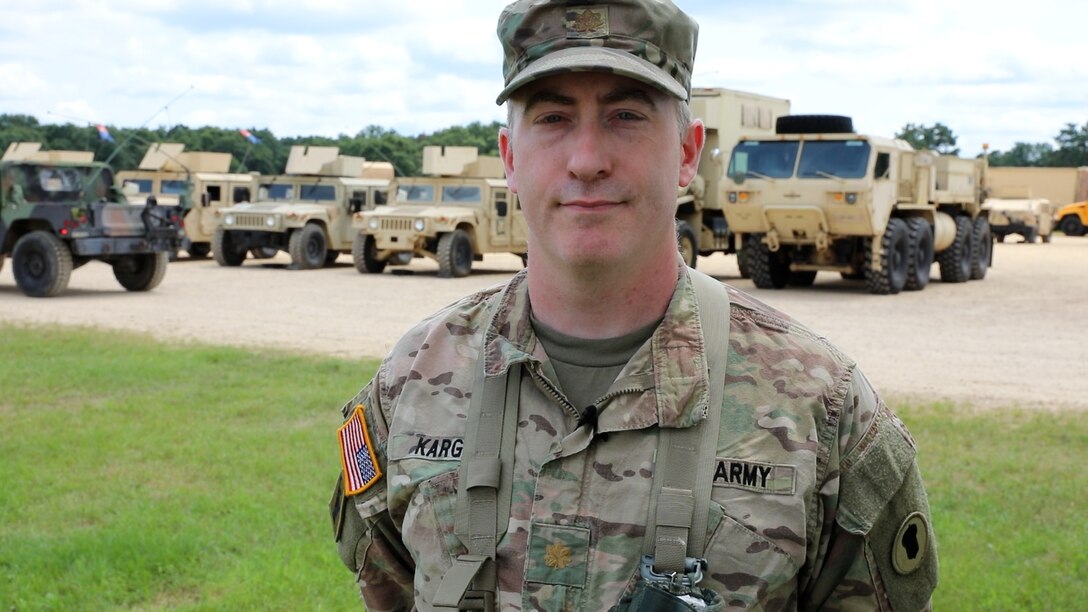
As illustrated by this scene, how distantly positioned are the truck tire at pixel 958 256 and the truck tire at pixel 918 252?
1.29 m

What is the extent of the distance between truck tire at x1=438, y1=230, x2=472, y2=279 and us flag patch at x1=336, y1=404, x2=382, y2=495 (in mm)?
16098

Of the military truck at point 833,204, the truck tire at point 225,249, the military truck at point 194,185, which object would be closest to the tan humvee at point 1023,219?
the military truck at point 833,204

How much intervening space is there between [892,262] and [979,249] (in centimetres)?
374

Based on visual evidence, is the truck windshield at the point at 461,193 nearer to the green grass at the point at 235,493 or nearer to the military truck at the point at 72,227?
the military truck at the point at 72,227

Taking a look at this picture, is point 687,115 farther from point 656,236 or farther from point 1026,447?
point 1026,447

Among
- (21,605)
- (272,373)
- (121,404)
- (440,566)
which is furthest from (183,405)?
(440,566)

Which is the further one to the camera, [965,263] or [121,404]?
[965,263]

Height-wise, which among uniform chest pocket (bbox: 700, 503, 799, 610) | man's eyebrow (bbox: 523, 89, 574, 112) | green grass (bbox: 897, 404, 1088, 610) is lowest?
green grass (bbox: 897, 404, 1088, 610)

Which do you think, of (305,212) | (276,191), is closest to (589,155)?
(305,212)

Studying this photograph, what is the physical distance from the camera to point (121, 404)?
7617mm

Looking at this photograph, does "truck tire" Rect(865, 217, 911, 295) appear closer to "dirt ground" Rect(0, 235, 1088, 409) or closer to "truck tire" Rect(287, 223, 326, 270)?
"dirt ground" Rect(0, 235, 1088, 409)

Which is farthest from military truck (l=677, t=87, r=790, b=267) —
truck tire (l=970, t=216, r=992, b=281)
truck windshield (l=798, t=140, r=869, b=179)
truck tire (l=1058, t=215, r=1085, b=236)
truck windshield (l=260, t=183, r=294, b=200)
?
truck tire (l=1058, t=215, r=1085, b=236)

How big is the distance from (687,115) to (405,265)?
18864 millimetres

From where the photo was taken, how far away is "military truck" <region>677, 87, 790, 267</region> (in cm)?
1817
